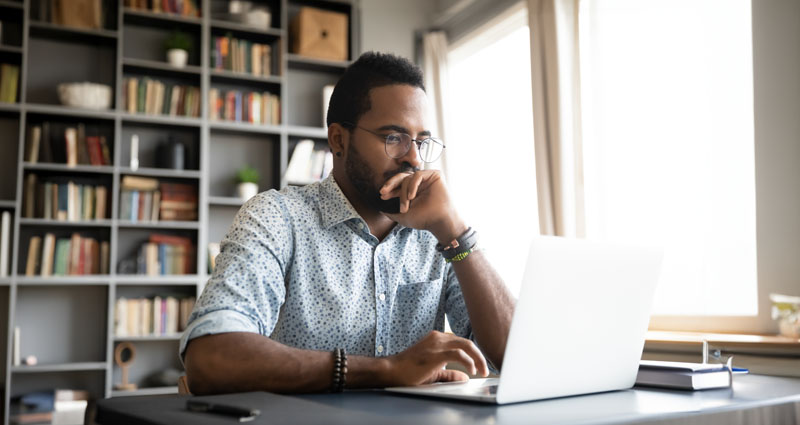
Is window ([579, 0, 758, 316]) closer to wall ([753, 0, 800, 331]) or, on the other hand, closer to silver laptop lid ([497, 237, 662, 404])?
wall ([753, 0, 800, 331])

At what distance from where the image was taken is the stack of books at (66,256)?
379 centimetres

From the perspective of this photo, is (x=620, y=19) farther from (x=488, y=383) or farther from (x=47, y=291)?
(x=47, y=291)

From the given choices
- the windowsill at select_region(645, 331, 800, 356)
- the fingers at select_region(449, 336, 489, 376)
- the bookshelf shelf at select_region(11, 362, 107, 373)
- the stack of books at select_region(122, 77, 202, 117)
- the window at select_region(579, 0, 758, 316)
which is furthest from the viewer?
the stack of books at select_region(122, 77, 202, 117)

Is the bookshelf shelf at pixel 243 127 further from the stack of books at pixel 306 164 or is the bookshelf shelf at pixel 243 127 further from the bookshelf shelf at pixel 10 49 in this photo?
the bookshelf shelf at pixel 10 49

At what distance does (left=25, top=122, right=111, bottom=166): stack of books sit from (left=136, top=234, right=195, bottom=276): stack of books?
52cm


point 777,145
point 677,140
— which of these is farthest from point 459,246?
point 677,140

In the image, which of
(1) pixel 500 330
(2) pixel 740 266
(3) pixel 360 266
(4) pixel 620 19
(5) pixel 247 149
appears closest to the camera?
(1) pixel 500 330

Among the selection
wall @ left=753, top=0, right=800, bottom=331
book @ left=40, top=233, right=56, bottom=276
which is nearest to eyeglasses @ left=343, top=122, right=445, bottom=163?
wall @ left=753, top=0, right=800, bottom=331

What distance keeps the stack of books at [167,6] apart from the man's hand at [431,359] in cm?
351

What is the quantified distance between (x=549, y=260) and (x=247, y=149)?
12.3 ft

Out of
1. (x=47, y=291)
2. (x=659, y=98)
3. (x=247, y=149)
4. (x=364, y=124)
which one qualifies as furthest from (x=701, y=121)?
(x=47, y=291)

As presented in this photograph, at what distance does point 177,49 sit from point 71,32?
56 cm

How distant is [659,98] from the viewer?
120 inches

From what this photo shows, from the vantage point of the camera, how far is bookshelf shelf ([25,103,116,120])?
3.75 meters
